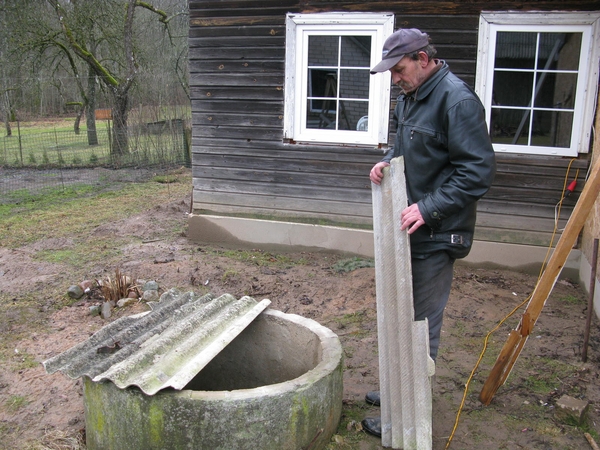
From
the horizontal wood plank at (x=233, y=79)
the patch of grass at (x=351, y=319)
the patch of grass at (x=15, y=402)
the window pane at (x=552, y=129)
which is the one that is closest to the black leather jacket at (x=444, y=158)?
the patch of grass at (x=351, y=319)

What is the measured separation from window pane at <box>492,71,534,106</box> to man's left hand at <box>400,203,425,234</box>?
13.0 feet

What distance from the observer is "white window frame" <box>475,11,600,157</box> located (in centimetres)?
572

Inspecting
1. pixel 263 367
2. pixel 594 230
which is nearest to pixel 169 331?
pixel 263 367

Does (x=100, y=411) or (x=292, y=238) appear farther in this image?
(x=292, y=238)

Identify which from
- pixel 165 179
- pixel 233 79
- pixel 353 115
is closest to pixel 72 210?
pixel 165 179

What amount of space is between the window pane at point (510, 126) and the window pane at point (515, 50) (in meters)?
0.50

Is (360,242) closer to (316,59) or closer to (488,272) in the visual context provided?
(488,272)

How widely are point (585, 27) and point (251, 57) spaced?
12.5 feet

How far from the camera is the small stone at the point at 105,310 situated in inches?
205

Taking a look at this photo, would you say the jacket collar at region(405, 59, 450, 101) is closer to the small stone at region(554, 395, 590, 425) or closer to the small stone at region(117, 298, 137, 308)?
the small stone at region(554, 395, 590, 425)

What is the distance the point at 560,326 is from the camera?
4.91m

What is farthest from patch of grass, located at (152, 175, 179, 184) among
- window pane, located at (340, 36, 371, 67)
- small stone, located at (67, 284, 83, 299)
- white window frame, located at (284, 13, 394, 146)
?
small stone, located at (67, 284, 83, 299)

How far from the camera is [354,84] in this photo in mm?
6664

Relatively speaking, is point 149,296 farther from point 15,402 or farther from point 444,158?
point 444,158
